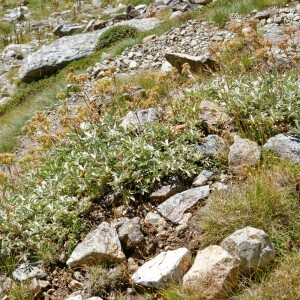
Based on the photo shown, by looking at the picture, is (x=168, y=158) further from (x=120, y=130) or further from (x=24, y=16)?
(x=24, y=16)

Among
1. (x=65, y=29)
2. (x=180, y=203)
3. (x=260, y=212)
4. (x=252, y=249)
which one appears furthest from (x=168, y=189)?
(x=65, y=29)

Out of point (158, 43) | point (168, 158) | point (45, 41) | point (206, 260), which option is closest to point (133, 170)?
point (168, 158)

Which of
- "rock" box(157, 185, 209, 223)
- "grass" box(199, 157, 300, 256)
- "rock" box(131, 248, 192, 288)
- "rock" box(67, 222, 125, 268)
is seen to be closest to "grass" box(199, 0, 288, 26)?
"rock" box(157, 185, 209, 223)

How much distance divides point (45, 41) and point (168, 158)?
594 inches

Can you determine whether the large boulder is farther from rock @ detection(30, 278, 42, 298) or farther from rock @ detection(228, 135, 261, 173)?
rock @ detection(30, 278, 42, 298)

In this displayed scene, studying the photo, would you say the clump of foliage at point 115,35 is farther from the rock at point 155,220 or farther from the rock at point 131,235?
the rock at point 131,235

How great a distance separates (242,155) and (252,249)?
5.13 feet

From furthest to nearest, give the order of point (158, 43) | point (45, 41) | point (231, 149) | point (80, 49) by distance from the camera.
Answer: point (45, 41) < point (80, 49) < point (158, 43) < point (231, 149)

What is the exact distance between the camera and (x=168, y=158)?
529 centimetres

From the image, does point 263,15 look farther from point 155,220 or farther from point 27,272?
point 27,272

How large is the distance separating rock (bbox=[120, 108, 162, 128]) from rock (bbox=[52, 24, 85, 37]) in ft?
43.1

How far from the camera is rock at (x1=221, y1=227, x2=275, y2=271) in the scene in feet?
12.2

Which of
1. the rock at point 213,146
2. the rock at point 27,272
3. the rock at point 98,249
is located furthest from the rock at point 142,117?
the rock at point 27,272

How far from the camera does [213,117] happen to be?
6031 mm
